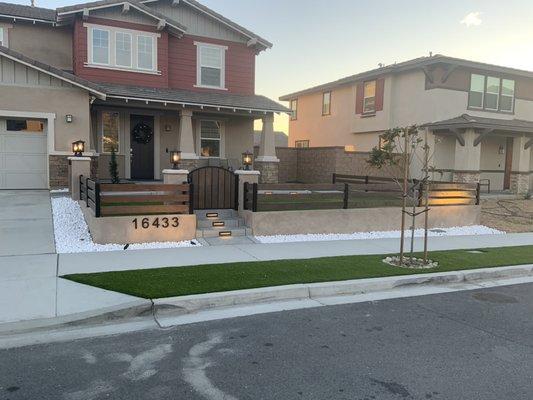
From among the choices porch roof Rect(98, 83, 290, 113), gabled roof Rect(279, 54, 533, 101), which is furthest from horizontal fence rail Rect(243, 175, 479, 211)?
gabled roof Rect(279, 54, 533, 101)

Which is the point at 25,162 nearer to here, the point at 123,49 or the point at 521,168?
the point at 123,49

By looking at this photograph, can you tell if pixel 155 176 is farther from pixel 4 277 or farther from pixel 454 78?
pixel 454 78

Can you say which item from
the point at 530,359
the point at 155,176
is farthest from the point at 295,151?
the point at 530,359

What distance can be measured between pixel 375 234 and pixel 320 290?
576 centimetres

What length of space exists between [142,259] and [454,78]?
61.0ft

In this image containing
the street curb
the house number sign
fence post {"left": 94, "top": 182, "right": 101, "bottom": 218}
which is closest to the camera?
the street curb

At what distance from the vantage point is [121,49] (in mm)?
17062

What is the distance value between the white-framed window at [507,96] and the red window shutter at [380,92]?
229 inches

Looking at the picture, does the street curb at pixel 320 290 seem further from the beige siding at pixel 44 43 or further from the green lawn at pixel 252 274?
the beige siding at pixel 44 43

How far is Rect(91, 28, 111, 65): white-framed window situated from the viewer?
16.6 meters

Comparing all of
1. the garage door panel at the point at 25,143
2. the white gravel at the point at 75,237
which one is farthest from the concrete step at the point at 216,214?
the garage door panel at the point at 25,143

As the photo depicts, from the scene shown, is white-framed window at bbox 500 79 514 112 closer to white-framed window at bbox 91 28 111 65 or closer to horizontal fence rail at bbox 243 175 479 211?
horizontal fence rail at bbox 243 175 479 211

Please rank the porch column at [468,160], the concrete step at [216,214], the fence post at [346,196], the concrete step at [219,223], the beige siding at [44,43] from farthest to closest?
1. the porch column at [468,160]
2. the beige siding at [44,43]
3. the fence post at [346,196]
4. the concrete step at [216,214]
5. the concrete step at [219,223]

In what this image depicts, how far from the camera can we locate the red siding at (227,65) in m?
18.3
